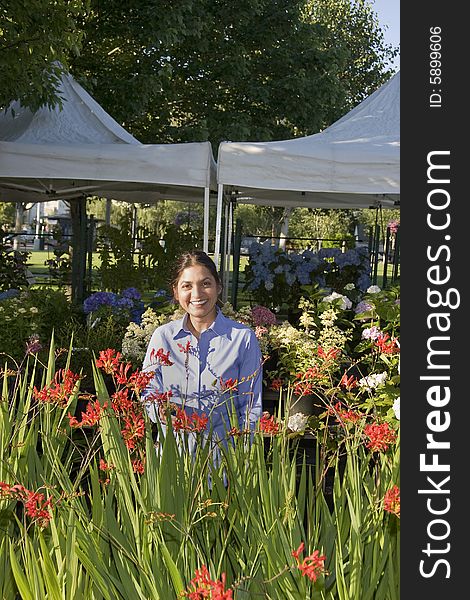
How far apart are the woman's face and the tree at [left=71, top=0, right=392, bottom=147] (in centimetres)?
1005

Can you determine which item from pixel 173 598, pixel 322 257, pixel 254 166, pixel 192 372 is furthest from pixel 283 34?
pixel 173 598

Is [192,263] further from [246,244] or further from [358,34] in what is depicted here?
[358,34]

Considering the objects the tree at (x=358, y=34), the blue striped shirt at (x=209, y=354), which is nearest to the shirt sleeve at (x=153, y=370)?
the blue striped shirt at (x=209, y=354)

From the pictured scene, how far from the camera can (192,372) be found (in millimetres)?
3145

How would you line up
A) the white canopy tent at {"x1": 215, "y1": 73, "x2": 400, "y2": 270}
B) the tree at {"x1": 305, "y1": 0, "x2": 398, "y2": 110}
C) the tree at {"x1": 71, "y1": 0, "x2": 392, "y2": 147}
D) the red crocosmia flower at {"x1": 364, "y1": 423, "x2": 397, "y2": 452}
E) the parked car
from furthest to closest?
the tree at {"x1": 305, "y1": 0, "x2": 398, "y2": 110}
the tree at {"x1": 71, "y1": 0, "x2": 392, "y2": 147}
the parked car
the white canopy tent at {"x1": 215, "y1": 73, "x2": 400, "y2": 270}
the red crocosmia flower at {"x1": 364, "y1": 423, "x2": 397, "y2": 452}

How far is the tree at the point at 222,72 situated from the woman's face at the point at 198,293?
1005 cm

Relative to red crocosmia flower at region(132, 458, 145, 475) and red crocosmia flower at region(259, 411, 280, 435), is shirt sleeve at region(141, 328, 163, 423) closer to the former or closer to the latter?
red crocosmia flower at region(132, 458, 145, 475)

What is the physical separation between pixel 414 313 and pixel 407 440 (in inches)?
5.4

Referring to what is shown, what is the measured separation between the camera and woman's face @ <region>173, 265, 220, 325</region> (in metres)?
3.27

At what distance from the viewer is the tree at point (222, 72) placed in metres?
13.2

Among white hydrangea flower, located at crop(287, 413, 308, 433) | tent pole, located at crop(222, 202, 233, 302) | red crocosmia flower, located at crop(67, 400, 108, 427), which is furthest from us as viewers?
tent pole, located at crop(222, 202, 233, 302)

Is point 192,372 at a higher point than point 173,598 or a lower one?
higher

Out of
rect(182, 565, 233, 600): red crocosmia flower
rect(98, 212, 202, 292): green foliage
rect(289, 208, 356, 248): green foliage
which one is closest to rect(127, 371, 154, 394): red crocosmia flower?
rect(182, 565, 233, 600): red crocosmia flower

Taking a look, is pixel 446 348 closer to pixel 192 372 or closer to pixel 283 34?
pixel 192 372
